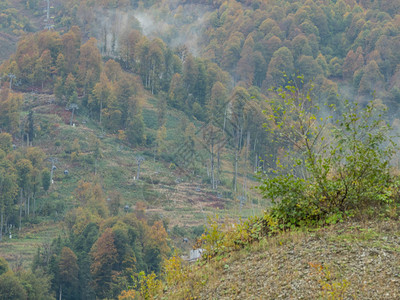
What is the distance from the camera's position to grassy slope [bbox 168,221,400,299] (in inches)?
243

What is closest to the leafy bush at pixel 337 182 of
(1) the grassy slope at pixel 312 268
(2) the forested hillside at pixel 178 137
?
(2) the forested hillside at pixel 178 137

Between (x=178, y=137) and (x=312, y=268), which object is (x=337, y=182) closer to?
(x=312, y=268)

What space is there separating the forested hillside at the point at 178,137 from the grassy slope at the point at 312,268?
1.12ft

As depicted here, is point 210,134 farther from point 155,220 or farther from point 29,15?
point 29,15

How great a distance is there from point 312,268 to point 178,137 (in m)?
75.3

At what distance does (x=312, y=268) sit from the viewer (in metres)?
6.75

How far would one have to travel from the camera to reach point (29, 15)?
164 meters

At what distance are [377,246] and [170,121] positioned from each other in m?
83.0

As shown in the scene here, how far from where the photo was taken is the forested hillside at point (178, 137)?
8156 millimetres

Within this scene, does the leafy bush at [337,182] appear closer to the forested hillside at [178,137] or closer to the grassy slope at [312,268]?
the forested hillside at [178,137]

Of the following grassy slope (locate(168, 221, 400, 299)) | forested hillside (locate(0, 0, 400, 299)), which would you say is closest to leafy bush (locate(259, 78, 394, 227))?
forested hillside (locate(0, 0, 400, 299))

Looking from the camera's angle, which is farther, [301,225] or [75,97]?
[75,97]

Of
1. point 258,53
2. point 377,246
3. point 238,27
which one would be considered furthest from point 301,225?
point 238,27

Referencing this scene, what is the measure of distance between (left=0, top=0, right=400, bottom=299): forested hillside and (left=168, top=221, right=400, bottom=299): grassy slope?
13.4 inches
